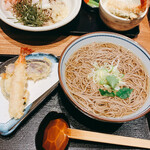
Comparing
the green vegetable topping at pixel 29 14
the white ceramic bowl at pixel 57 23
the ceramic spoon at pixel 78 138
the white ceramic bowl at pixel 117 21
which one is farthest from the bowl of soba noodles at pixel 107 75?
the green vegetable topping at pixel 29 14

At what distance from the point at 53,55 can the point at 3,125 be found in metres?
0.88

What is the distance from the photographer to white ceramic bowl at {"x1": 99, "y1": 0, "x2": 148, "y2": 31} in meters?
1.81

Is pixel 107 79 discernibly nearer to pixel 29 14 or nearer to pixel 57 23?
pixel 57 23

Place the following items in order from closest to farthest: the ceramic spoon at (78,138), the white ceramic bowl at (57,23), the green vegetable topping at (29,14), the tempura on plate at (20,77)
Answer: the ceramic spoon at (78,138) < the tempura on plate at (20,77) < the white ceramic bowl at (57,23) < the green vegetable topping at (29,14)

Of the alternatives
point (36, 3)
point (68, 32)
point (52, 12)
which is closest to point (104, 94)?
point (68, 32)

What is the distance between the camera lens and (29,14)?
2021 mm

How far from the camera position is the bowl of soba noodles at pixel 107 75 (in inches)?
52.0

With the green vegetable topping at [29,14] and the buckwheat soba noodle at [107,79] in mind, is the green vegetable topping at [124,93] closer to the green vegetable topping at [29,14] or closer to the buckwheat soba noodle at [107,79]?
the buckwheat soba noodle at [107,79]

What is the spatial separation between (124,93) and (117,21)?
941mm

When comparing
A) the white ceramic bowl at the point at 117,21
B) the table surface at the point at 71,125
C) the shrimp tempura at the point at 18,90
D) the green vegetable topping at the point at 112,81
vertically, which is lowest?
the table surface at the point at 71,125

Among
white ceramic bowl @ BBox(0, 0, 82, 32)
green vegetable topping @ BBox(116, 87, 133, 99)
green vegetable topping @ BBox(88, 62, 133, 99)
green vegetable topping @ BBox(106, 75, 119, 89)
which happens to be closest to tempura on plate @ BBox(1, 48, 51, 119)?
white ceramic bowl @ BBox(0, 0, 82, 32)

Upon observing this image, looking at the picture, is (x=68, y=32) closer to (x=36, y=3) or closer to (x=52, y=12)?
(x=52, y=12)

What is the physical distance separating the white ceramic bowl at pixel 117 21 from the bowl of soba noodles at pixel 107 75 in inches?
14.6

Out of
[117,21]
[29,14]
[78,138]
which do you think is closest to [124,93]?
[78,138]
